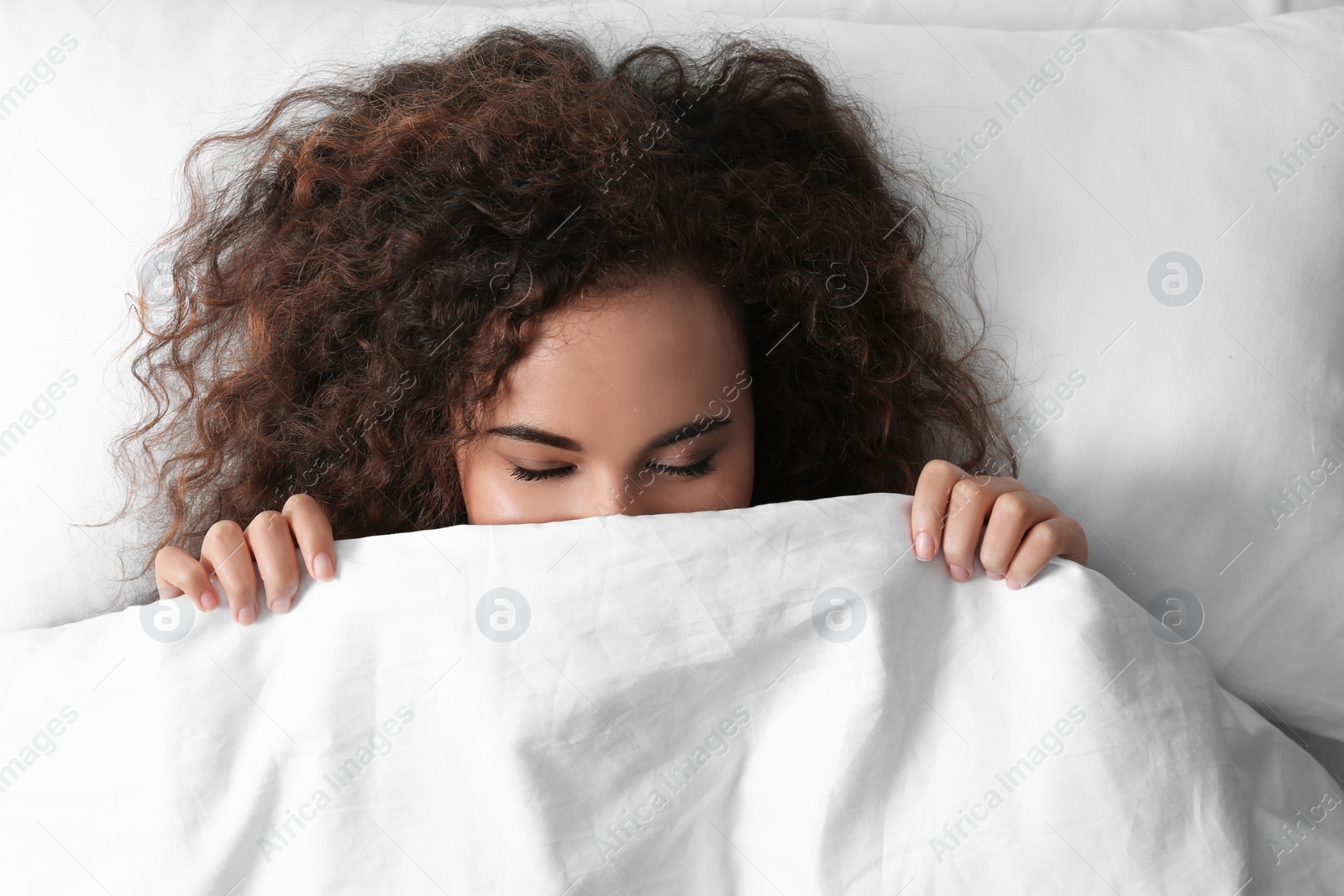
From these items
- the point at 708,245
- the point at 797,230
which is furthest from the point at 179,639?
the point at 797,230

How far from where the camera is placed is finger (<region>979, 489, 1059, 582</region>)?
84 centimetres

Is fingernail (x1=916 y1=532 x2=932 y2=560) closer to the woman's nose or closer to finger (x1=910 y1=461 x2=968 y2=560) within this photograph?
finger (x1=910 y1=461 x2=968 y2=560)

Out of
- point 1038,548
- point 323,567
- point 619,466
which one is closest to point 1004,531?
point 1038,548

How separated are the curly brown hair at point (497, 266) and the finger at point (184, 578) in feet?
0.74

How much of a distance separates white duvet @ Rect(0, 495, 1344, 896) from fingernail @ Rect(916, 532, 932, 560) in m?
0.03

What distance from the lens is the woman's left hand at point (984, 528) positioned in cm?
84

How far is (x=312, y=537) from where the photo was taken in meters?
0.82

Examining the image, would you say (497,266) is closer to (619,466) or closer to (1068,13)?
(619,466)

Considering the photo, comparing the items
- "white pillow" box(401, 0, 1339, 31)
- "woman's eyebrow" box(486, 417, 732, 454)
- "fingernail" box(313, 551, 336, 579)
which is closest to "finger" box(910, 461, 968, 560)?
"woman's eyebrow" box(486, 417, 732, 454)

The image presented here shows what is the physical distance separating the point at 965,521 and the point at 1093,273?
41 cm

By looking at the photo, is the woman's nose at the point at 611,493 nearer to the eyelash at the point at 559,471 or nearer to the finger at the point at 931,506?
the eyelash at the point at 559,471

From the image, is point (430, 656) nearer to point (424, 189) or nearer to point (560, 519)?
point (560, 519)

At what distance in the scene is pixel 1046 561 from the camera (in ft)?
2.77

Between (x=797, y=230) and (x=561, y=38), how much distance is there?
34 centimetres
